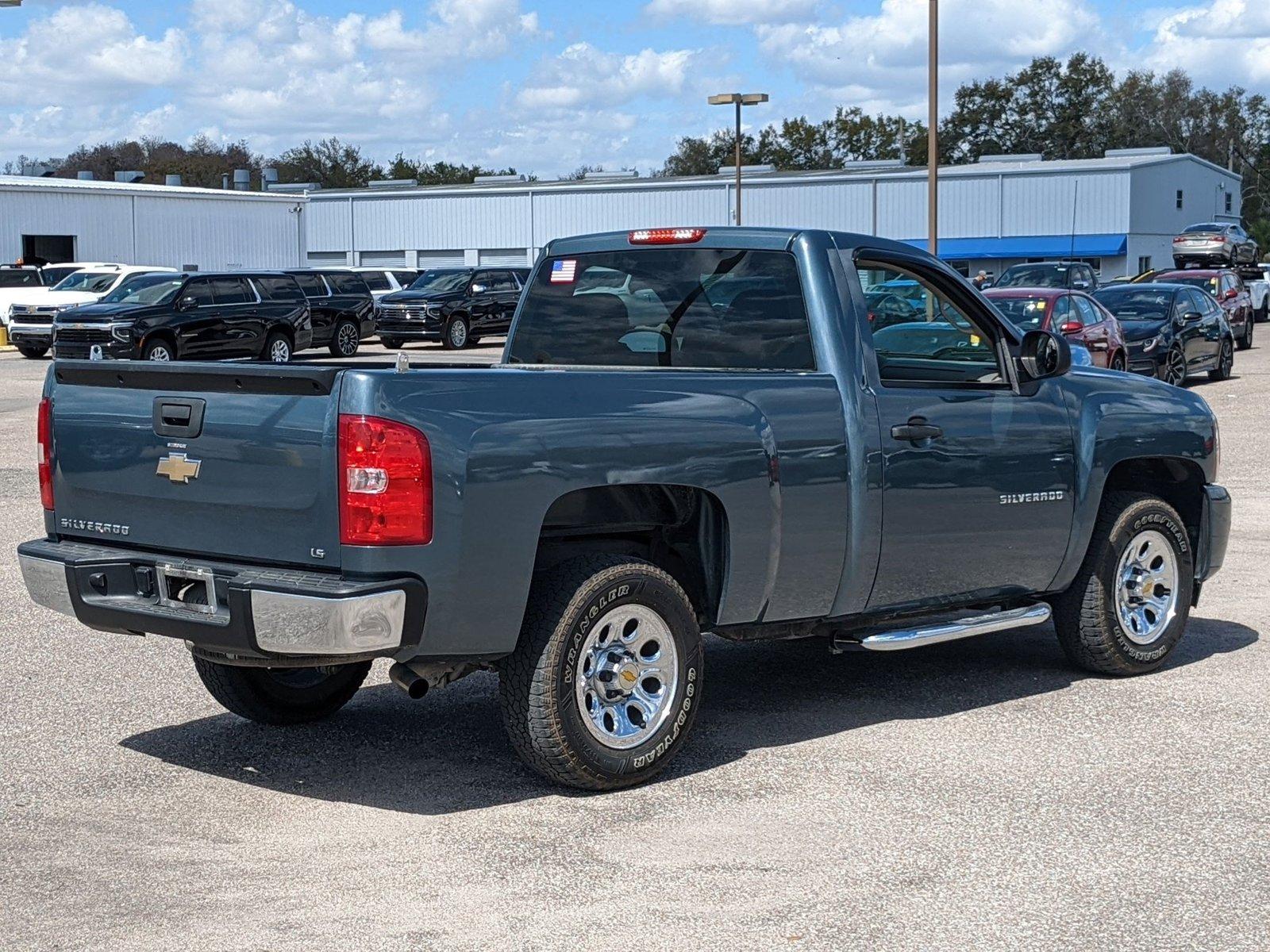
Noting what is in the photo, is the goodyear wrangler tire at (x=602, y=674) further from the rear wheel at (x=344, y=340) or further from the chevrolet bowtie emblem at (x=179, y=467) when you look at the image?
the rear wheel at (x=344, y=340)

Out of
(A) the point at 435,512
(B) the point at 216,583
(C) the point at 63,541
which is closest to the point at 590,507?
(A) the point at 435,512

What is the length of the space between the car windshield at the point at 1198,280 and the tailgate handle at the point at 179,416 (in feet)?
99.9

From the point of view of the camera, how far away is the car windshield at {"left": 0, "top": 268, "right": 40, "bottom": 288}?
122ft

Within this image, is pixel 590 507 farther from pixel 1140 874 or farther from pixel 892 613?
pixel 1140 874

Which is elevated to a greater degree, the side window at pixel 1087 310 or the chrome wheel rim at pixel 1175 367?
the side window at pixel 1087 310

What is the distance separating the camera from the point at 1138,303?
2594cm

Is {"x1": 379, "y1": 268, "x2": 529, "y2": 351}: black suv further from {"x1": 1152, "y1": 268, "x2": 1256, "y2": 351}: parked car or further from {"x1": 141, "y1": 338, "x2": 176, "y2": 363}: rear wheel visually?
{"x1": 1152, "y1": 268, "x2": 1256, "y2": 351}: parked car

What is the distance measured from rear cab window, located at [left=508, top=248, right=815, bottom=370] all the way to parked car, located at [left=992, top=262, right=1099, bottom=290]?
2798cm

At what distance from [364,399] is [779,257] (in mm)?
2137

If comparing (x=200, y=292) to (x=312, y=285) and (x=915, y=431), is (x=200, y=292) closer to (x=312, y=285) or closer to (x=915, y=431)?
(x=312, y=285)

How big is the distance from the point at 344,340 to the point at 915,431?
28.3 meters

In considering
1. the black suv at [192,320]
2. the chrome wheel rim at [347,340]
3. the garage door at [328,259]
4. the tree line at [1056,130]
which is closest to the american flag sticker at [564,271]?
the black suv at [192,320]

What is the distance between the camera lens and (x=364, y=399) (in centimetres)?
520

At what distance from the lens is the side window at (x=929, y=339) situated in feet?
22.8
